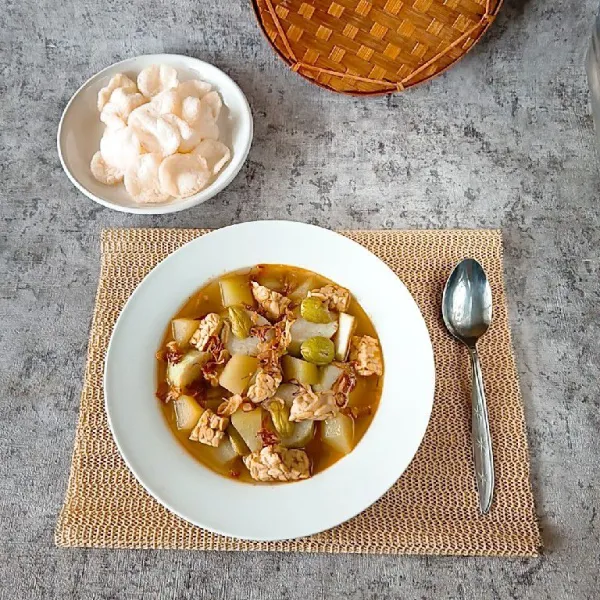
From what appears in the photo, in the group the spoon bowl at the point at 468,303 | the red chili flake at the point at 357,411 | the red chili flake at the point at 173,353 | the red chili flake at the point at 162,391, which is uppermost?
the spoon bowl at the point at 468,303

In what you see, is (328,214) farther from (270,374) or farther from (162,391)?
(162,391)

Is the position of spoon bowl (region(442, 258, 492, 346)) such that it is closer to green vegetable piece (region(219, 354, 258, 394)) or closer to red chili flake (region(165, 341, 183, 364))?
green vegetable piece (region(219, 354, 258, 394))

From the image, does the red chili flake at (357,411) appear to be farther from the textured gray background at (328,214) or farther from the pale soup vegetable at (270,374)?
the textured gray background at (328,214)

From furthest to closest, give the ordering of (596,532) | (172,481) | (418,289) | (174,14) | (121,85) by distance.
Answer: (174,14), (121,85), (418,289), (596,532), (172,481)

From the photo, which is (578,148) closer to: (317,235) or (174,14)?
(317,235)

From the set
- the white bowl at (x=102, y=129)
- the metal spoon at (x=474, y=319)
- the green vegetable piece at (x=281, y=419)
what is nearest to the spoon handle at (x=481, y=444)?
the metal spoon at (x=474, y=319)

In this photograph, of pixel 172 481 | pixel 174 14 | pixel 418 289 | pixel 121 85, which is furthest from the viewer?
pixel 174 14

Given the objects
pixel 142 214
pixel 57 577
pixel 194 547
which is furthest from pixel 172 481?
pixel 142 214

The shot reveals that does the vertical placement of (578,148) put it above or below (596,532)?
above
